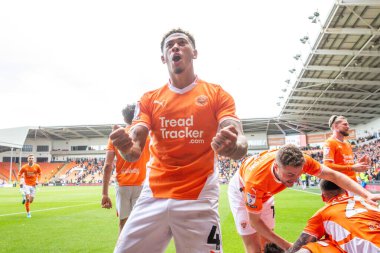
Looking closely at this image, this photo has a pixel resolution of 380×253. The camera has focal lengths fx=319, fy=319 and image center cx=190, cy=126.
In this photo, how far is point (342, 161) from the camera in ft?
22.7

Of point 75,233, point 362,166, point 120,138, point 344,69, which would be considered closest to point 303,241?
point 120,138

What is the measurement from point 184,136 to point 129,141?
60 cm

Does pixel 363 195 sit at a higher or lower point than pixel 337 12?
lower

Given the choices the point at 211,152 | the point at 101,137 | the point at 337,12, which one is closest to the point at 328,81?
the point at 337,12

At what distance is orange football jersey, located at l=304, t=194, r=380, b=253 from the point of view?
3.03 meters

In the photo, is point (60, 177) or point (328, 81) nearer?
point (328, 81)

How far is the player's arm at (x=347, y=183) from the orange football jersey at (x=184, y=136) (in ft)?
6.47

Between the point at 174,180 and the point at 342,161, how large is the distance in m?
5.33

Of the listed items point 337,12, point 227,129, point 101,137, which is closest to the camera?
point 227,129

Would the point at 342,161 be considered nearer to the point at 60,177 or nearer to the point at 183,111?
the point at 183,111

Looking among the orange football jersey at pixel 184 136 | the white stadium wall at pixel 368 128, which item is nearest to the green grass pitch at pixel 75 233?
the orange football jersey at pixel 184 136

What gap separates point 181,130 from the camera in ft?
9.59

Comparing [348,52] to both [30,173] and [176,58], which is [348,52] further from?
[176,58]

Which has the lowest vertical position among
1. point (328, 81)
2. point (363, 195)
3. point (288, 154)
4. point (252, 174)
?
point (363, 195)
